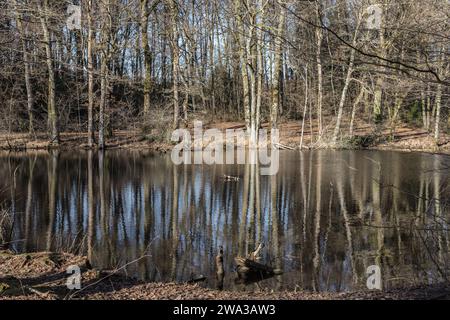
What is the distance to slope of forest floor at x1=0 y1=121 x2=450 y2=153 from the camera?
26.8 meters

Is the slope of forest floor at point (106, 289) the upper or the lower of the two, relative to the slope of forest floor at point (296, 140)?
lower

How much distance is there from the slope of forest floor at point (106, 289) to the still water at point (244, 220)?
0.63 meters

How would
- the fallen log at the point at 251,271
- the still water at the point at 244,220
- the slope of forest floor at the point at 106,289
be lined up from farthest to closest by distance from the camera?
the still water at the point at 244,220 < the fallen log at the point at 251,271 < the slope of forest floor at the point at 106,289

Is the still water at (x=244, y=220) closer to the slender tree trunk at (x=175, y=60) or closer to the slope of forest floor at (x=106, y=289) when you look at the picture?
the slope of forest floor at (x=106, y=289)

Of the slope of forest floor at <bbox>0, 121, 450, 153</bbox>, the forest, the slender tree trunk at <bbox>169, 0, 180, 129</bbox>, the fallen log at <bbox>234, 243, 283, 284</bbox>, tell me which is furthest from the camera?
the slender tree trunk at <bbox>169, 0, 180, 129</bbox>

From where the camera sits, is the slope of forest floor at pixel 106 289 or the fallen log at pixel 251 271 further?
the fallen log at pixel 251 271

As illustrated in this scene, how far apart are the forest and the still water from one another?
141 centimetres

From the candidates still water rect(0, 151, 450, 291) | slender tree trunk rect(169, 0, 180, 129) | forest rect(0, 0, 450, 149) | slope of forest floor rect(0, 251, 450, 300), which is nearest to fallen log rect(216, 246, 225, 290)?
still water rect(0, 151, 450, 291)

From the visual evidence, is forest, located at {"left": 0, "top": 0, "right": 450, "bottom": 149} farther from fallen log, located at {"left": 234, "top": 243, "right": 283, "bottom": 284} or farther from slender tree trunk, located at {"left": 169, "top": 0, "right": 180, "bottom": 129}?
fallen log, located at {"left": 234, "top": 243, "right": 283, "bottom": 284}

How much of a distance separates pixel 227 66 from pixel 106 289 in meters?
38.7

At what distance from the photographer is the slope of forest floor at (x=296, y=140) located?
26812mm

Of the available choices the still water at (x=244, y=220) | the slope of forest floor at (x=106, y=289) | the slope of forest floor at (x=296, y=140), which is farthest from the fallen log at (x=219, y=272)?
the slope of forest floor at (x=296, y=140)

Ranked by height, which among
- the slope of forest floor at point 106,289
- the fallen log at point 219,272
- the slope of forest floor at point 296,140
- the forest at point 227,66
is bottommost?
the fallen log at point 219,272
